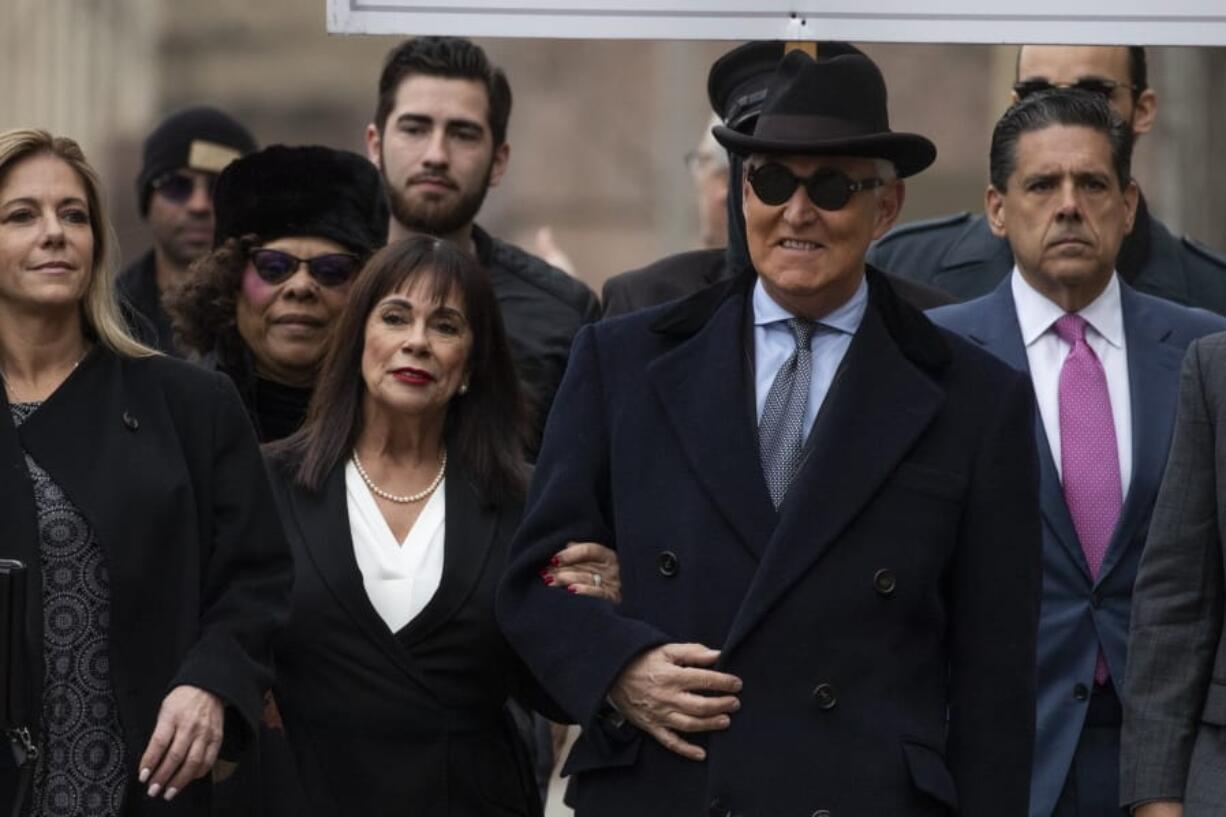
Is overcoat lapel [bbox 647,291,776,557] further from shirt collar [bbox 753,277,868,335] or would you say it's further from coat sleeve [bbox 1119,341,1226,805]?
coat sleeve [bbox 1119,341,1226,805]

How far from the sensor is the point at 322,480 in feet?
27.0

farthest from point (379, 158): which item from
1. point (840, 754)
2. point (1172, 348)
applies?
point (840, 754)

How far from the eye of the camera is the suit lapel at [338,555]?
26.4 feet

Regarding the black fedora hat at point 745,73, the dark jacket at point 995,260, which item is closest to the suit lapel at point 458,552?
the black fedora hat at point 745,73

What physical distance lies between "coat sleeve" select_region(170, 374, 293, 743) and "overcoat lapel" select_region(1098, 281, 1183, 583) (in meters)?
1.74

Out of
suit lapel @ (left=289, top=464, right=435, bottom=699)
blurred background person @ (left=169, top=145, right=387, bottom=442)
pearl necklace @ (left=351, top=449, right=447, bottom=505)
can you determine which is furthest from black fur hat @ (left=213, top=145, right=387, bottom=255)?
suit lapel @ (left=289, top=464, right=435, bottom=699)

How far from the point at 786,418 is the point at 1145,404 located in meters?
1.18

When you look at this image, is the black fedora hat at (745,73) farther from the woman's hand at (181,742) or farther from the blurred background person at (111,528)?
the woman's hand at (181,742)

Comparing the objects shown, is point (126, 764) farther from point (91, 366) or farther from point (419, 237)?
point (419, 237)

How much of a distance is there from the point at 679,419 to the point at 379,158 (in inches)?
114

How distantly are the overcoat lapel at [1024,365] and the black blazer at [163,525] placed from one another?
1611mm

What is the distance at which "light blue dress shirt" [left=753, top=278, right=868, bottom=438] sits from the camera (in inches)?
286

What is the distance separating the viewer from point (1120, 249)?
9.01 meters

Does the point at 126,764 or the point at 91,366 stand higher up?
the point at 91,366
